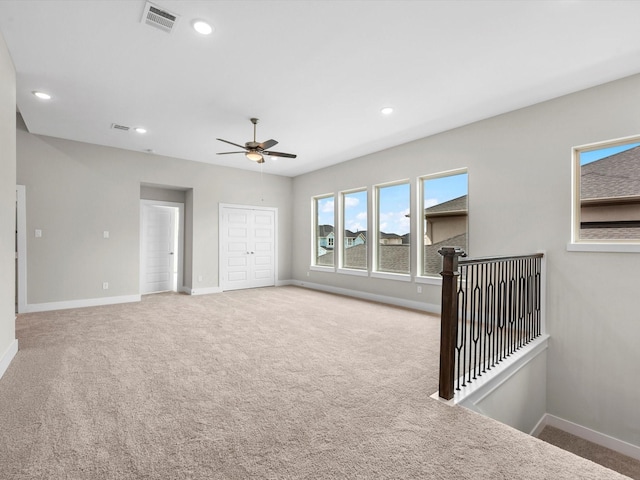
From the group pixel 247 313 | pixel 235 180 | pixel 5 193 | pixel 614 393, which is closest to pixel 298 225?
pixel 235 180

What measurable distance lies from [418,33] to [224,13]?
1.55m

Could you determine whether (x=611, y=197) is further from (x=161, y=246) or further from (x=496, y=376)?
(x=161, y=246)

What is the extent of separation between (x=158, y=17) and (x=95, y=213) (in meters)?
4.34

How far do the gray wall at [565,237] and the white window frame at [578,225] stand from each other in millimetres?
57

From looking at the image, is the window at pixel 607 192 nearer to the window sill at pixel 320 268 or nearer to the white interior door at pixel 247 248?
the window sill at pixel 320 268

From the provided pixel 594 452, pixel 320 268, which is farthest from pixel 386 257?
pixel 594 452

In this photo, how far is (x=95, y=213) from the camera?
555 centimetres

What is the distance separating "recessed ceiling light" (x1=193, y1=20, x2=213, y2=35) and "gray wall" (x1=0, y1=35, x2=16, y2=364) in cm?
165

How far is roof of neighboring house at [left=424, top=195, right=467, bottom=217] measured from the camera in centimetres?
470

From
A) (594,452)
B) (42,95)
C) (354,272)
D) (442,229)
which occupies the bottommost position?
(594,452)

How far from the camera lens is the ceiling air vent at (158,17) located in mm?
2328

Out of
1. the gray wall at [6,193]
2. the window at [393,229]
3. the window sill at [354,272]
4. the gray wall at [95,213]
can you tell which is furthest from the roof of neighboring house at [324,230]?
the gray wall at [6,193]

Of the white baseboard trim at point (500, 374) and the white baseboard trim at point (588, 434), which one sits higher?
the white baseboard trim at point (500, 374)

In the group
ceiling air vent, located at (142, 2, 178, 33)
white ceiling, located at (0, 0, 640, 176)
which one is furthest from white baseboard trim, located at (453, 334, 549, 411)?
ceiling air vent, located at (142, 2, 178, 33)
